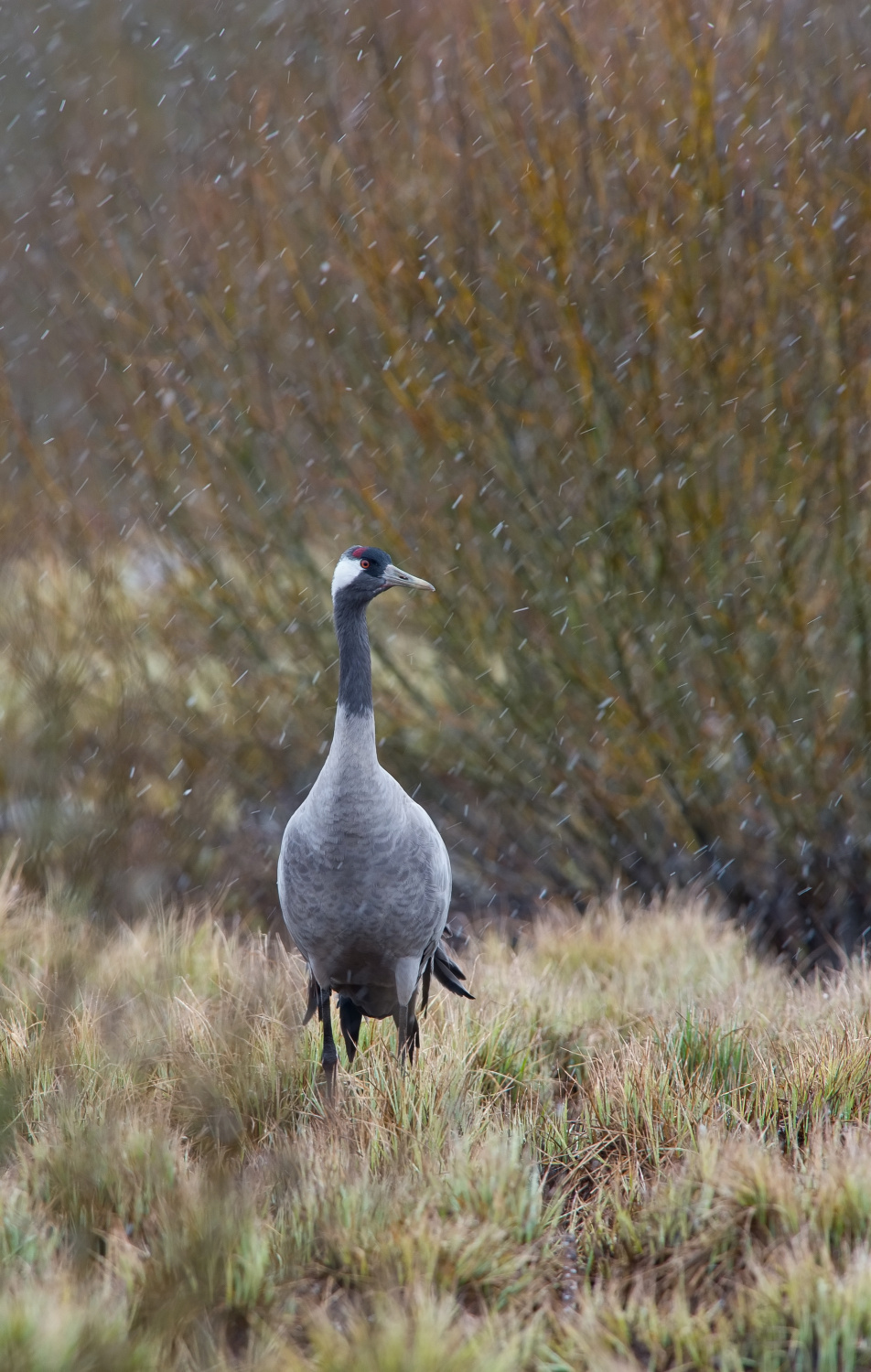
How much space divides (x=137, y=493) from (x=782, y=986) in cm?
450

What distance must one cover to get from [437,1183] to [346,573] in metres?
1.81

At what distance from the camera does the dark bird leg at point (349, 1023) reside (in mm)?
4375

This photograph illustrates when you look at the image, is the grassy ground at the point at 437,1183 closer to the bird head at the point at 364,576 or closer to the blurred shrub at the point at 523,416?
the bird head at the point at 364,576

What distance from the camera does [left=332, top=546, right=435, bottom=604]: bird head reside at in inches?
159

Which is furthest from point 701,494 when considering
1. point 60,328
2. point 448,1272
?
Result: point 448,1272

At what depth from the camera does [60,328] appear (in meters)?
7.77

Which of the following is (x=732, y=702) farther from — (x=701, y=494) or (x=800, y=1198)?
(x=800, y=1198)

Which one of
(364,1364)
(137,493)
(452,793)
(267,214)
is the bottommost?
(364,1364)

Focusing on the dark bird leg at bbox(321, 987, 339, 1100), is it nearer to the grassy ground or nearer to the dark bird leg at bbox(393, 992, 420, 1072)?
the grassy ground

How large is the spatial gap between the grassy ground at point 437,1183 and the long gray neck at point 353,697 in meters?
0.92

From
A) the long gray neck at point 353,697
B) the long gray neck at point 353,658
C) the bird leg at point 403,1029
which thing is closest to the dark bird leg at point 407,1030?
the bird leg at point 403,1029

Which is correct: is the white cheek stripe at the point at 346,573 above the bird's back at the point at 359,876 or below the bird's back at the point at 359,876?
above

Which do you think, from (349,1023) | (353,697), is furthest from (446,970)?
(353,697)

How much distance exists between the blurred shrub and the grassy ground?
7.50 ft
